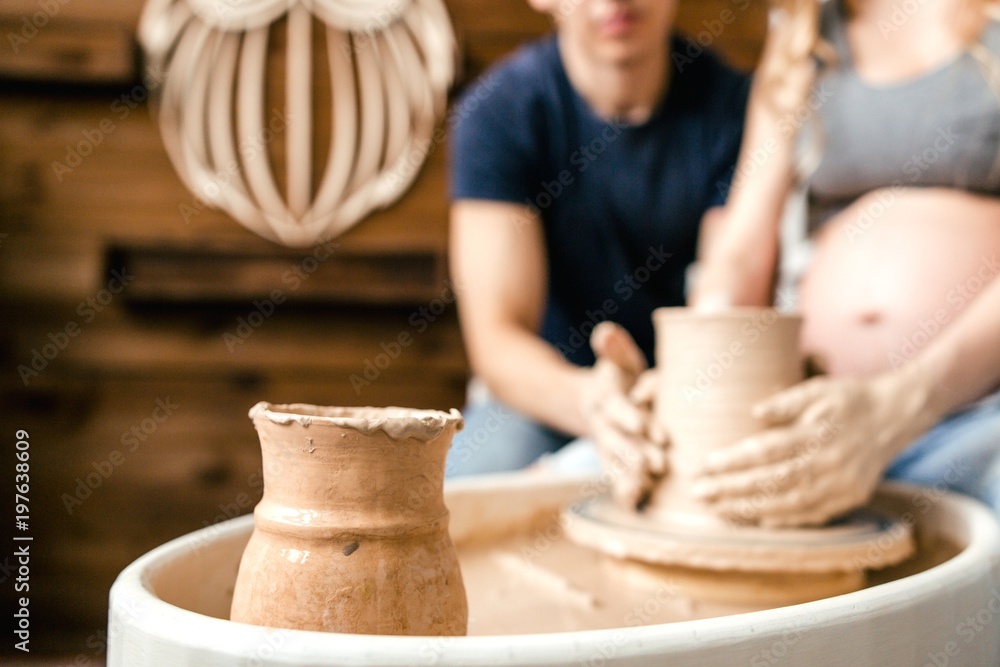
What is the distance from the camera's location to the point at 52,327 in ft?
7.04

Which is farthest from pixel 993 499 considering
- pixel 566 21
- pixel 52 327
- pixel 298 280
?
pixel 52 327

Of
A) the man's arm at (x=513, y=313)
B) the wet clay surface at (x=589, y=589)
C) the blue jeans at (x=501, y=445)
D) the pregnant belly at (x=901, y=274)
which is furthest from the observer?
the blue jeans at (x=501, y=445)

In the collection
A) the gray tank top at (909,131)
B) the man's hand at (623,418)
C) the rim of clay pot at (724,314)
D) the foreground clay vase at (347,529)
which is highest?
the gray tank top at (909,131)

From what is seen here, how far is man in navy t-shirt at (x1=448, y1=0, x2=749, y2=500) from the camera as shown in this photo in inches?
53.7

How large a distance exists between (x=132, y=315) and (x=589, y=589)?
1823mm

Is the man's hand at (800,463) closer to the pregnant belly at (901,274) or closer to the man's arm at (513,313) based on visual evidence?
the pregnant belly at (901,274)

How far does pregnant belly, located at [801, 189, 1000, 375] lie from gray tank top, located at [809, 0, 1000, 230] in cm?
3

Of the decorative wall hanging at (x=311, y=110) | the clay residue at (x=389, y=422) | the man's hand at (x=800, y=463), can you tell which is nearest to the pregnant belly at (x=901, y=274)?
the man's hand at (x=800, y=463)

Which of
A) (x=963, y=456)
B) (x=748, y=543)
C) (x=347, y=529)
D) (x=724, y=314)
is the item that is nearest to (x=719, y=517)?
(x=748, y=543)

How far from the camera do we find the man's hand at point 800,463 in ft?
2.30

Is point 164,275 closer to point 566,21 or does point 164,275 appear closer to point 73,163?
point 73,163

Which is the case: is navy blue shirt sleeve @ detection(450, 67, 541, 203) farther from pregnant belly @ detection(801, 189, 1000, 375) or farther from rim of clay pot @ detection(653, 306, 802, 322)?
rim of clay pot @ detection(653, 306, 802, 322)

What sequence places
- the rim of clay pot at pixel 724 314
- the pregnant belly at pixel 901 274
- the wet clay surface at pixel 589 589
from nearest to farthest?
the wet clay surface at pixel 589 589, the rim of clay pot at pixel 724 314, the pregnant belly at pixel 901 274

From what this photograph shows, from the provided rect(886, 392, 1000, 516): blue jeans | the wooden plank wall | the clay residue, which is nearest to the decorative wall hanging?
the wooden plank wall
